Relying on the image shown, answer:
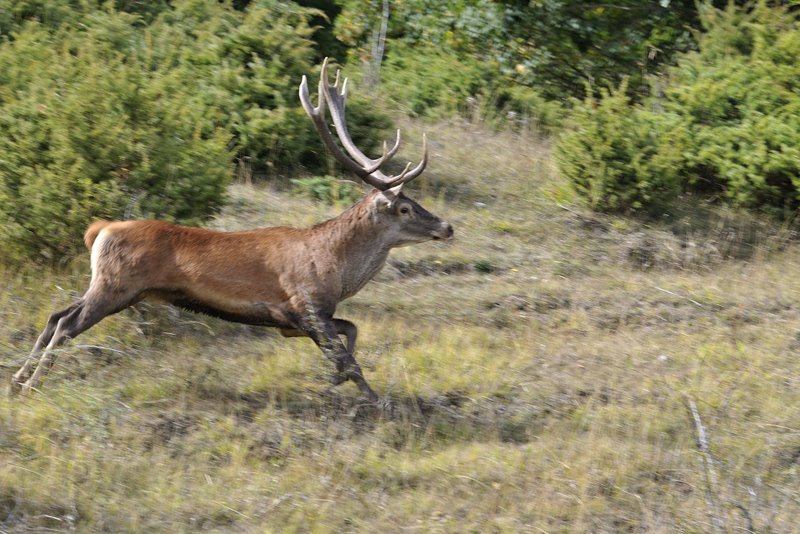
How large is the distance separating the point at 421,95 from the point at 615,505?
31.9 feet

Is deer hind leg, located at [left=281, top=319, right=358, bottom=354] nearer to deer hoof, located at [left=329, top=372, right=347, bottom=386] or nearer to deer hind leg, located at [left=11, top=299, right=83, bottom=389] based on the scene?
deer hoof, located at [left=329, top=372, right=347, bottom=386]

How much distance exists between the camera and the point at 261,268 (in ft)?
26.9

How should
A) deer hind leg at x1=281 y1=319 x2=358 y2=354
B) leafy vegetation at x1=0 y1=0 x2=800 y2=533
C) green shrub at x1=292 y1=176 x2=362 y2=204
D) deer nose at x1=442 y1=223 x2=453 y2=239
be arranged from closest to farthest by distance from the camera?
leafy vegetation at x1=0 y1=0 x2=800 y2=533 → deer hind leg at x1=281 y1=319 x2=358 y2=354 → deer nose at x1=442 y1=223 x2=453 y2=239 → green shrub at x1=292 y1=176 x2=362 y2=204

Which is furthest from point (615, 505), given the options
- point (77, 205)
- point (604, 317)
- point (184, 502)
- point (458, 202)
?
point (458, 202)

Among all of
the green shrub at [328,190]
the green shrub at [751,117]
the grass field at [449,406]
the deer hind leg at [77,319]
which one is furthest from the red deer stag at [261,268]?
the green shrub at [751,117]

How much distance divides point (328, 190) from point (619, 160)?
10.3 ft

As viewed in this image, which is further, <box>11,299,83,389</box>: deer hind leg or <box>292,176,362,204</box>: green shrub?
<box>292,176,362,204</box>: green shrub

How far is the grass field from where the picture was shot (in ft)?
22.3

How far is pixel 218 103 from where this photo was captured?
1259 centimetres

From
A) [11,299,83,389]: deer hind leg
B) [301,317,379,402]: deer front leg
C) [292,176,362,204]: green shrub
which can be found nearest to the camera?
[11,299,83,389]: deer hind leg

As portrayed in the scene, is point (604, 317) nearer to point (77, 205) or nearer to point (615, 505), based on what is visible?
point (615, 505)

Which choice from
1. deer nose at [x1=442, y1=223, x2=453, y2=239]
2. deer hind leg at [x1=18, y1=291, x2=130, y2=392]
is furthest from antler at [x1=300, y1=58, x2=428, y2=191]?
deer hind leg at [x1=18, y1=291, x2=130, y2=392]

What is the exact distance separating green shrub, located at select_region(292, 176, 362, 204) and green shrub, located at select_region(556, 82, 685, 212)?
7.78 ft

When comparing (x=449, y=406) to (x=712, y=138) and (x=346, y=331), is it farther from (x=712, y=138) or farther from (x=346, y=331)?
(x=712, y=138)
